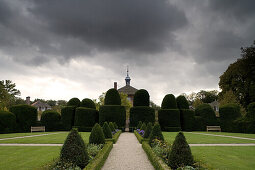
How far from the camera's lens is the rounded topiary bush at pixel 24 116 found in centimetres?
2445

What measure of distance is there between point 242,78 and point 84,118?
26.7m

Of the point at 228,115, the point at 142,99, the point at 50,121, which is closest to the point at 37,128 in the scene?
the point at 50,121

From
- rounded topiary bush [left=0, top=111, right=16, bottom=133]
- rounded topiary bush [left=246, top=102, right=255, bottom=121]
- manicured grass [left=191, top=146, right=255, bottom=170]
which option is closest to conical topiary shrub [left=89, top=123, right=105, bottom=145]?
manicured grass [left=191, top=146, right=255, bottom=170]

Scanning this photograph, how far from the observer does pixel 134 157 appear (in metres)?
9.14

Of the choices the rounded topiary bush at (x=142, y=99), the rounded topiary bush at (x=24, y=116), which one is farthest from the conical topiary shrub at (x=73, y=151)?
the rounded topiary bush at (x=24, y=116)

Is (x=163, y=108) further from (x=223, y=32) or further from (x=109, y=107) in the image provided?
(x=223, y=32)

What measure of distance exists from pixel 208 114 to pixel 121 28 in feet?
59.3

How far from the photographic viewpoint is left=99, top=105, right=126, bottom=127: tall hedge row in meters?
24.9

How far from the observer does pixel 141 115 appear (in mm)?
25672

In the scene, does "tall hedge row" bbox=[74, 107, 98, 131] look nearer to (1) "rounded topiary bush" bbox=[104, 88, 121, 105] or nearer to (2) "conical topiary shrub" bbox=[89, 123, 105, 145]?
(1) "rounded topiary bush" bbox=[104, 88, 121, 105]

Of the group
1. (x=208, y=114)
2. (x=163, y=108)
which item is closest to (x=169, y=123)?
(x=163, y=108)

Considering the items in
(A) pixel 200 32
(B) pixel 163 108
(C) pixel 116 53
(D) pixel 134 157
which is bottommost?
(D) pixel 134 157

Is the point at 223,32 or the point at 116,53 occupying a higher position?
the point at 223,32

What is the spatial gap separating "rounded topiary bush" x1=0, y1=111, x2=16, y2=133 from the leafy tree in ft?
106
